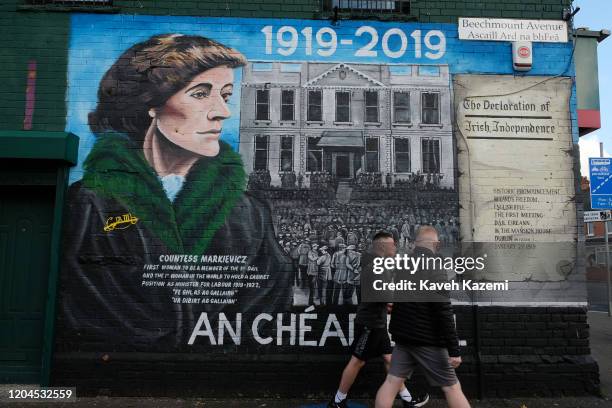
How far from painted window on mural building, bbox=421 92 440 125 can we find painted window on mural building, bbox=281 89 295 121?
1720 mm

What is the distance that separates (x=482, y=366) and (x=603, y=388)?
5.45 feet

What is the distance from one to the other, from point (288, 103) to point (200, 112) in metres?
1.15

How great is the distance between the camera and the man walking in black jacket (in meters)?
4.11

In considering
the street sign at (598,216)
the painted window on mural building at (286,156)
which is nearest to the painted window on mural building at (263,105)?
the painted window on mural building at (286,156)

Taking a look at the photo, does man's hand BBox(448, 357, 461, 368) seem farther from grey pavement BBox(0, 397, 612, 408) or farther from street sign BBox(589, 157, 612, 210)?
street sign BBox(589, 157, 612, 210)

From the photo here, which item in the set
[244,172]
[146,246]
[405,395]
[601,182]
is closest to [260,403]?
[405,395]

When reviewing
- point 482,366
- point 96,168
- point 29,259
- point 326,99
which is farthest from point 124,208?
point 482,366

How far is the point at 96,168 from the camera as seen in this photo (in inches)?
239

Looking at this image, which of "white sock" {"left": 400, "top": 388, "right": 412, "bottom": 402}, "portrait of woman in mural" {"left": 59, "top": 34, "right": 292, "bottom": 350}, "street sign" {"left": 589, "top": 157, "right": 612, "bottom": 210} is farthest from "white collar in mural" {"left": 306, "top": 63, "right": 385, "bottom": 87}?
"street sign" {"left": 589, "top": 157, "right": 612, "bottom": 210}

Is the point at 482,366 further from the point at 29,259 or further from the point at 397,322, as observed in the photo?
the point at 29,259

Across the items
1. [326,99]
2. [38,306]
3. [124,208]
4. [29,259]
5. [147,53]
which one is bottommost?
[38,306]

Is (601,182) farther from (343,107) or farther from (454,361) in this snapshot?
(454,361)

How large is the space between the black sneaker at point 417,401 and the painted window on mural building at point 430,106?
11.4 ft

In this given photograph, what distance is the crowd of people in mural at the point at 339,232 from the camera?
19.7 ft
